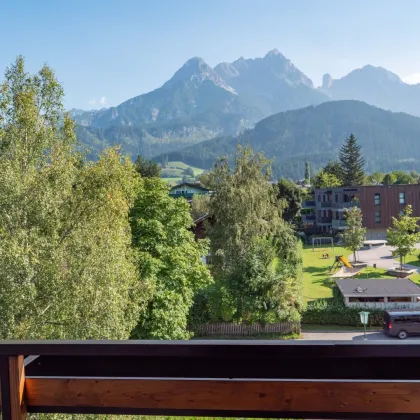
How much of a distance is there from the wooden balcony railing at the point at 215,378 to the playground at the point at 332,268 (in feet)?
65.3

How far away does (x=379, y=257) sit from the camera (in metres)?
31.2

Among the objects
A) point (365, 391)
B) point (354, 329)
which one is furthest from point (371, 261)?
point (365, 391)

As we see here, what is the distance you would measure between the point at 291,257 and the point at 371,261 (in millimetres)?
8178

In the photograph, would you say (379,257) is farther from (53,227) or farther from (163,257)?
(53,227)

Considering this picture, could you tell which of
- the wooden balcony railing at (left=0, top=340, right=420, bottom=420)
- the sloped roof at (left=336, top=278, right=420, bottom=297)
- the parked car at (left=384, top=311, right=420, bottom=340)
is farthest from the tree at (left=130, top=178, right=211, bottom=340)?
the wooden balcony railing at (left=0, top=340, right=420, bottom=420)

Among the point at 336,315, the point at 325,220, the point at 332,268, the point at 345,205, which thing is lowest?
the point at 336,315

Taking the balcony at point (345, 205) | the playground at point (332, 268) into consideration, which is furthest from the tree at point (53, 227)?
the balcony at point (345, 205)

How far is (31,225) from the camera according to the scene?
26.3 feet

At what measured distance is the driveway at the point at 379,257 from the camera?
27792 mm

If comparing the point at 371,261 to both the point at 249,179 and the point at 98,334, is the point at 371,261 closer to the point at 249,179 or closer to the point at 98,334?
the point at 249,179

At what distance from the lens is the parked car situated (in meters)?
14.8

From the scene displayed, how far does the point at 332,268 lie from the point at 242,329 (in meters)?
12.1

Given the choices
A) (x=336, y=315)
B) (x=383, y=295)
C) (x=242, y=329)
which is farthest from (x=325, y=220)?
(x=242, y=329)

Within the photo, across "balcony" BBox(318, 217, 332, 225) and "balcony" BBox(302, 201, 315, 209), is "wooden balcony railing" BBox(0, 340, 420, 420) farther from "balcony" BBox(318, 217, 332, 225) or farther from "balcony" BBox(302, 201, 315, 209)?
"balcony" BBox(302, 201, 315, 209)
